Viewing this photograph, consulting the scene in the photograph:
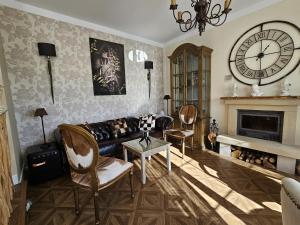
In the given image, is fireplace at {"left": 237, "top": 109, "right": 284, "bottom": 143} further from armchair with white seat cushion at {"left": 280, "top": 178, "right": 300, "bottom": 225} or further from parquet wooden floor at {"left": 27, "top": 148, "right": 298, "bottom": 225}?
armchair with white seat cushion at {"left": 280, "top": 178, "right": 300, "bottom": 225}

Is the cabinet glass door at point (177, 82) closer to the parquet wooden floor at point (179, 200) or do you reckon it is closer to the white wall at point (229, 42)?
the white wall at point (229, 42)

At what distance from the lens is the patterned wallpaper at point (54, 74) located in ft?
7.79

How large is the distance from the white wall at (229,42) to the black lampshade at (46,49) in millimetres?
3022

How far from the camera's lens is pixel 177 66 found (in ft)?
13.1

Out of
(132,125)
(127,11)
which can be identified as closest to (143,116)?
(132,125)

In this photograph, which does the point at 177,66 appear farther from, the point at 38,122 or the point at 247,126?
the point at 38,122

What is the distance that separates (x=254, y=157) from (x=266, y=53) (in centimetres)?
186

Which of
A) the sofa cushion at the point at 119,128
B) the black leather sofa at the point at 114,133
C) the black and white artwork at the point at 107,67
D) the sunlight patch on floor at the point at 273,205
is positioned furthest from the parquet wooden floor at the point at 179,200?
the black and white artwork at the point at 107,67

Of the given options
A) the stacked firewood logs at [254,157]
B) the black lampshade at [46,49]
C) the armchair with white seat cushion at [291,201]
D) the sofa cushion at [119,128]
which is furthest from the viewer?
the sofa cushion at [119,128]

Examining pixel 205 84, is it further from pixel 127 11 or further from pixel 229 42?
pixel 127 11

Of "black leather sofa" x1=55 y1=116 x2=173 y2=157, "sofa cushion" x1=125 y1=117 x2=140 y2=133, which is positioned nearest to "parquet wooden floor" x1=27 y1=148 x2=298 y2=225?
"black leather sofa" x1=55 y1=116 x2=173 y2=157

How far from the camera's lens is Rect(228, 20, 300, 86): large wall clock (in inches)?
98.0

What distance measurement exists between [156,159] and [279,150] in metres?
2.03

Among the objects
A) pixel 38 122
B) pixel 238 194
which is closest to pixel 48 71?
pixel 38 122
